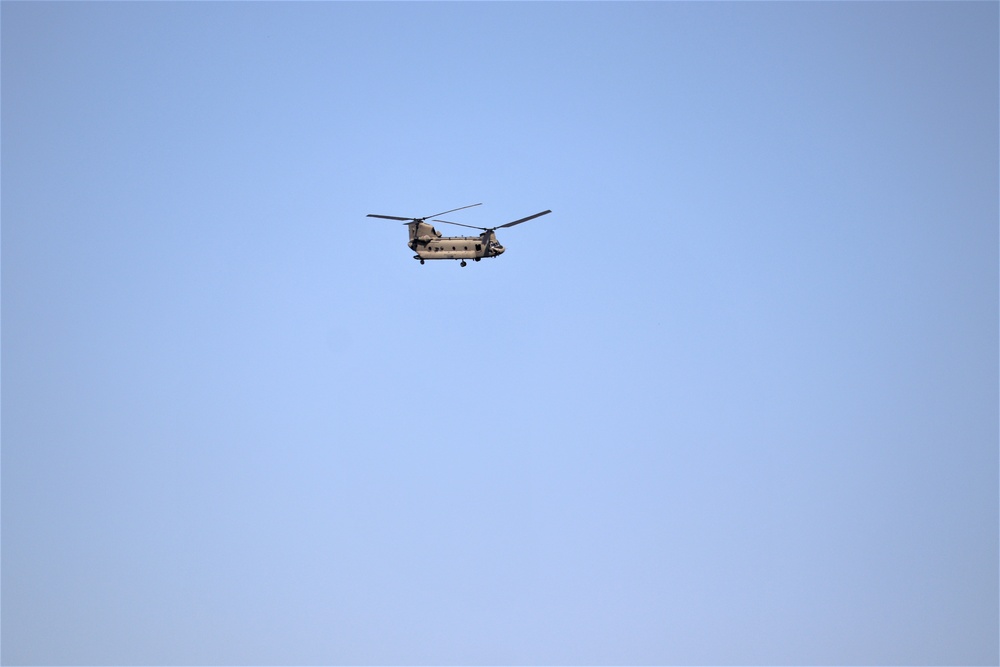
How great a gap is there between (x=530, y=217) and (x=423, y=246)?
862 centimetres

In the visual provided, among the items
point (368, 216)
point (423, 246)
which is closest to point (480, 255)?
point (423, 246)

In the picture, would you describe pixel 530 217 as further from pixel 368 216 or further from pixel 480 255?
pixel 368 216

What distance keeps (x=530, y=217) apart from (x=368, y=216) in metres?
12.9

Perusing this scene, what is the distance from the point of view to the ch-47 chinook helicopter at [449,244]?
75.2m

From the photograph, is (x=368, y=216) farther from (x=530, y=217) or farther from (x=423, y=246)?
(x=530, y=217)

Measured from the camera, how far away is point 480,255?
7544 centimetres

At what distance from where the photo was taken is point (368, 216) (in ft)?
251

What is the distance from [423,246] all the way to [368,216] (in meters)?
5.22

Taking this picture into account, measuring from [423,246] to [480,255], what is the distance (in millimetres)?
4491

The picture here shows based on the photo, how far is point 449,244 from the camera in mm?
75375

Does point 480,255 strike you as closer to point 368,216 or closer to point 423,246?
point 423,246

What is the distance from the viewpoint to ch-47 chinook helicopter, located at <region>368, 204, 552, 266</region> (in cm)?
7519

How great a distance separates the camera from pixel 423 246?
75188 millimetres

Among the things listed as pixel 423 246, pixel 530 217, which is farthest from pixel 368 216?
pixel 530 217
